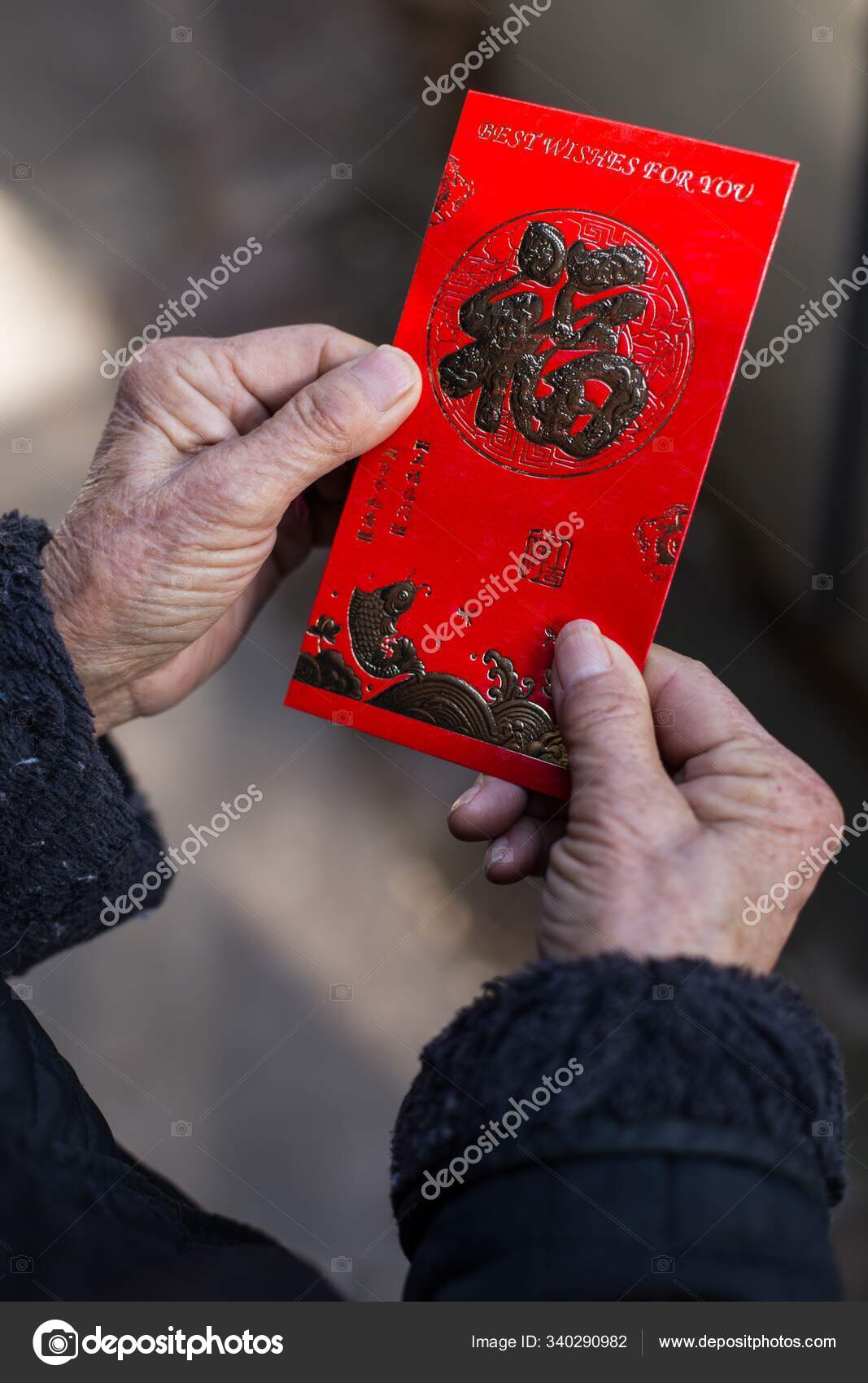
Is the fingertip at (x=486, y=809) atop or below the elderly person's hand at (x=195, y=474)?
below

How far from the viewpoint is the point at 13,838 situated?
0.74m

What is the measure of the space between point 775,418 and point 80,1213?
1.07 m

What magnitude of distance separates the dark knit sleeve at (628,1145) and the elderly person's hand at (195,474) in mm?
437

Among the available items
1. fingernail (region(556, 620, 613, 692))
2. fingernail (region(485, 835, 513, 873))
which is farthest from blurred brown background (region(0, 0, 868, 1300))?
fingernail (region(556, 620, 613, 692))

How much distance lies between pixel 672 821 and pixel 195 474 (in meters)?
0.45

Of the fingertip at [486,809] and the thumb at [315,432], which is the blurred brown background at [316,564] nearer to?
the fingertip at [486,809]

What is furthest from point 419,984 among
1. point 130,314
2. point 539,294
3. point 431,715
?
point 130,314

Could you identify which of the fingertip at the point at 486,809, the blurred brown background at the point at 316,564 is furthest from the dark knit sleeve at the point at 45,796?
the blurred brown background at the point at 316,564

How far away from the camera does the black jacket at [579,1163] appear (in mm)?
485

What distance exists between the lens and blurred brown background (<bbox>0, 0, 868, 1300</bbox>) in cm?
111

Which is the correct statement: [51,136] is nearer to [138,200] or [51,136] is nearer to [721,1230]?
[138,200]

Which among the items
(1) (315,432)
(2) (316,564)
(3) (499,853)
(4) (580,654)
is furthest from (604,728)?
(2) (316,564)

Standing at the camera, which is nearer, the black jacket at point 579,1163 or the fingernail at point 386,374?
the black jacket at point 579,1163

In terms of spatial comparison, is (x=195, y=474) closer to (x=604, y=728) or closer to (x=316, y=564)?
(x=604, y=728)
